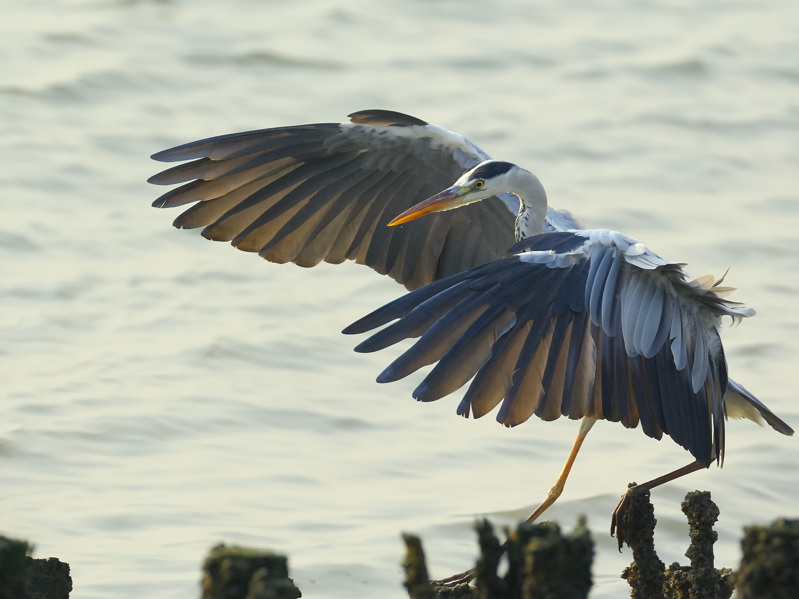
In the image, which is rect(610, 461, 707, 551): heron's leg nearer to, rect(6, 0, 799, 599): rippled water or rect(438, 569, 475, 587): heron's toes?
rect(438, 569, 475, 587): heron's toes

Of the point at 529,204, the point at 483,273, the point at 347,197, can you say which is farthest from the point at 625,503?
the point at 347,197

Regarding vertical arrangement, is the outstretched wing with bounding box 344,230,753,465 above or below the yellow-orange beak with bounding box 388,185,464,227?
below

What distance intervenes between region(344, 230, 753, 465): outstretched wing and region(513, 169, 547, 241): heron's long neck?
116 cm

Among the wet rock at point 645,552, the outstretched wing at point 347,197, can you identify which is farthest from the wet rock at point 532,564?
the outstretched wing at point 347,197

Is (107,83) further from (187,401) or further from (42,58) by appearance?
(187,401)

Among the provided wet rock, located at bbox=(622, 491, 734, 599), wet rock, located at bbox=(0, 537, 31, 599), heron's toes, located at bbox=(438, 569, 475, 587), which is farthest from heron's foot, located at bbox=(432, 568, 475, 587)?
wet rock, located at bbox=(0, 537, 31, 599)

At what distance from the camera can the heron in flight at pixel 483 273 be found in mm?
5426

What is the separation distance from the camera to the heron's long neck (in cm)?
727

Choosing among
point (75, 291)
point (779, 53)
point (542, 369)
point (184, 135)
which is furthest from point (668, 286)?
point (779, 53)

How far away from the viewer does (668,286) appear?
605cm

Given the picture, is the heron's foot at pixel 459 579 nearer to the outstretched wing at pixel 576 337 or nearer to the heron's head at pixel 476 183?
the outstretched wing at pixel 576 337

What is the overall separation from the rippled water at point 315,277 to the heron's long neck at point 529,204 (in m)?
1.88

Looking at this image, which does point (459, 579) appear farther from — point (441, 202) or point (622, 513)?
point (441, 202)

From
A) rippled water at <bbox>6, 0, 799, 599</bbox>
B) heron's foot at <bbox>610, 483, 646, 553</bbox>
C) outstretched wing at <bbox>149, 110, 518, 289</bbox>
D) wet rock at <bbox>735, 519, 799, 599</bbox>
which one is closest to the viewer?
wet rock at <bbox>735, 519, 799, 599</bbox>
